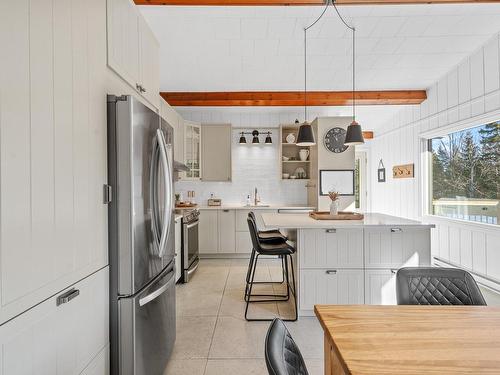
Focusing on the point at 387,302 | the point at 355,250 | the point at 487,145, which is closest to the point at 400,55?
the point at 487,145

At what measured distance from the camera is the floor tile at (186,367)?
205 cm

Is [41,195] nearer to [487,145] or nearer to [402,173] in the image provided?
[487,145]

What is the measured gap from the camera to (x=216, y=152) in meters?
5.66

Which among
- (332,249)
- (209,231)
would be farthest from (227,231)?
(332,249)

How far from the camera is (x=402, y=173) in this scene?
18.5 ft

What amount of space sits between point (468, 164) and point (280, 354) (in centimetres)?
451

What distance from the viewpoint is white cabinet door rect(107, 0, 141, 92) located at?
164cm

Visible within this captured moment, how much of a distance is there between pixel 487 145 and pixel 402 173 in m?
1.85

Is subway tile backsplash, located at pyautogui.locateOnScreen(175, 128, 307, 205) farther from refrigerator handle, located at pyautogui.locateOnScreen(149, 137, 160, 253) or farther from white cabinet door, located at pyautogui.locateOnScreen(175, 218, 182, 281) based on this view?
refrigerator handle, located at pyautogui.locateOnScreen(149, 137, 160, 253)

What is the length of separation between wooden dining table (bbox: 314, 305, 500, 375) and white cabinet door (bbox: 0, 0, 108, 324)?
41.1 inches

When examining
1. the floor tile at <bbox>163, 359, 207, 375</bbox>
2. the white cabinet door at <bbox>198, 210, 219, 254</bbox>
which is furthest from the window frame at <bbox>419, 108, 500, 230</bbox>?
the floor tile at <bbox>163, 359, 207, 375</bbox>

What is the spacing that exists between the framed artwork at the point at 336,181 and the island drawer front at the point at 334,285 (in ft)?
8.40

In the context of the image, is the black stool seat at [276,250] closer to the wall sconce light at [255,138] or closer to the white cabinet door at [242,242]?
the white cabinet door at [242,242]

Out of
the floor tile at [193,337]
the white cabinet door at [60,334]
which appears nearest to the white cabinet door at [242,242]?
the floor tile at [193,337]
